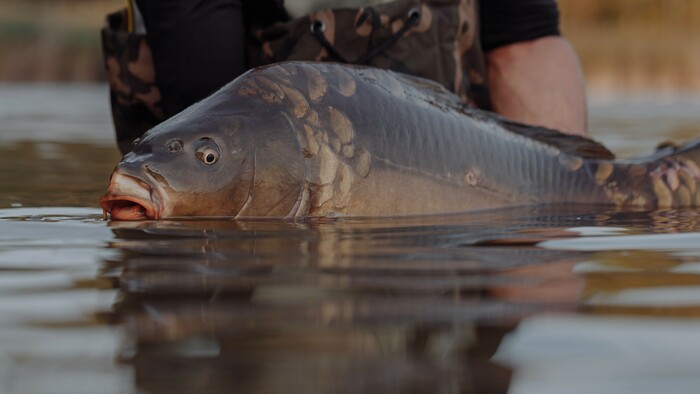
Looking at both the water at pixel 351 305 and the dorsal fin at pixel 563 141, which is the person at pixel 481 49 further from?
the water at pixel 351 305

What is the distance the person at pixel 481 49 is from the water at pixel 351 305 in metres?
0.89

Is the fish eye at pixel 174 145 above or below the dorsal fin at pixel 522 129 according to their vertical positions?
below

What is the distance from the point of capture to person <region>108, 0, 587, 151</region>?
11.4 feet

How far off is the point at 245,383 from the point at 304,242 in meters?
1.08

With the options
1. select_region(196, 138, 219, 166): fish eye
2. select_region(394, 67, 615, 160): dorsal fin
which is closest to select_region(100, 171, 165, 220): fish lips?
select_region(196, 138, 219, 166): fish eye

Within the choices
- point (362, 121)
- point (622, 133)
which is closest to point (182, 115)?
point (362, 121)

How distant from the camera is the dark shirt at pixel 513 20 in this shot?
4.14 meters

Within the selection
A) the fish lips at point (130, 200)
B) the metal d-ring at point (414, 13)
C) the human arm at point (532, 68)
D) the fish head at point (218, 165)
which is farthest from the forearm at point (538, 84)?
the fish lips at point (130, 200)

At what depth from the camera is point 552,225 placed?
253 cm

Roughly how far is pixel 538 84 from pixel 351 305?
2.92 metres

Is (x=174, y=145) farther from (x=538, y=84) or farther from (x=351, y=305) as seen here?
(x=538, y=84)

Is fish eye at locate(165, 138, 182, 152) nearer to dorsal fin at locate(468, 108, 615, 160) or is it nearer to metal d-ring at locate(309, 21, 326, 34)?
dorsal fin at locate(468, 108, 615, 160)

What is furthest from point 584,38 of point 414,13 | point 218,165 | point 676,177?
point 218,165

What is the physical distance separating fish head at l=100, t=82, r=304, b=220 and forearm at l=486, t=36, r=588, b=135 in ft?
5.78
